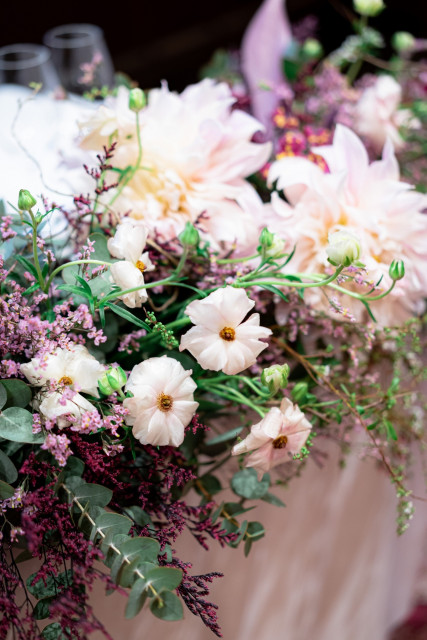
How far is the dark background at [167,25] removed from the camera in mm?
2104

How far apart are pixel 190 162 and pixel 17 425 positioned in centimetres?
32

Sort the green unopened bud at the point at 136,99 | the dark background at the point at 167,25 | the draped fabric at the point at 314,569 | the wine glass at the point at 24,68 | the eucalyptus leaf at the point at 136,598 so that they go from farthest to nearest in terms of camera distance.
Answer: the dark background at the point at 167,25 → the wine glass at the point at 24,68 → the draped fabric at the point at 314,569 → the green unopened bud at the point at 136,99 → the eucalyptus leaf at the point at 136,598

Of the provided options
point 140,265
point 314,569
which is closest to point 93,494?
point 140,265

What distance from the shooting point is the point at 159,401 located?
18.1 inches

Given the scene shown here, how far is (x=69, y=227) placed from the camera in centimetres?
65

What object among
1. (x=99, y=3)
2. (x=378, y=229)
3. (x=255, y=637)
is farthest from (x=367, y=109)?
(x=99, y=3)

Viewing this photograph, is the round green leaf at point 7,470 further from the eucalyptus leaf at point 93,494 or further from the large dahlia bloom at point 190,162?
the large dahlia bloom at point 190,162

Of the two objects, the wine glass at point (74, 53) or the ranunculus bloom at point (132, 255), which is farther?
the wine glass at point (74, 53)

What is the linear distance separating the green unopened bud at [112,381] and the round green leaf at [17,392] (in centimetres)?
6

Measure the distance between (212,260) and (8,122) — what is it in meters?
0.47

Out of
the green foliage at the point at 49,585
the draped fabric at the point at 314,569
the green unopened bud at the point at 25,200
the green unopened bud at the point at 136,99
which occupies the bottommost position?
the draped fabric at the point at 314,569

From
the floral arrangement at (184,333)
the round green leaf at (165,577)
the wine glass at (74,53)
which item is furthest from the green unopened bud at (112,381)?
the wine glass at (74,53)

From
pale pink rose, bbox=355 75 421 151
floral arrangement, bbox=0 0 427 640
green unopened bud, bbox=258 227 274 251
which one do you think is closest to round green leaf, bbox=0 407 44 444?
floral arrangement, bbox=0 0 427 640

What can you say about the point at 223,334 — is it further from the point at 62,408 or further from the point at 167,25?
the point at 167,25
